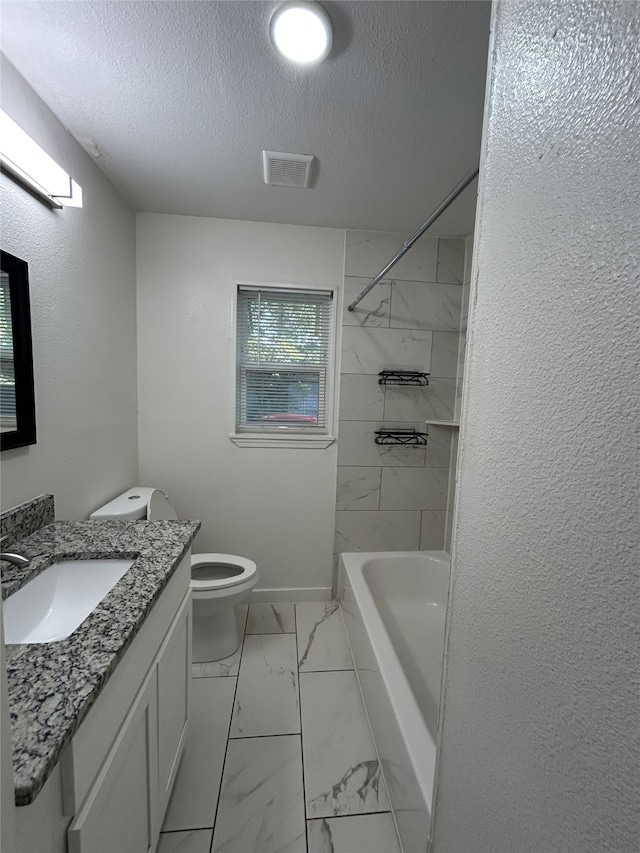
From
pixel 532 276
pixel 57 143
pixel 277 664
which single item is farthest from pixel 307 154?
pixel 277 664

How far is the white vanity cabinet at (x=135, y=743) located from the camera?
614 mm

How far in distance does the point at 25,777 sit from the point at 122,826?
0.52 m

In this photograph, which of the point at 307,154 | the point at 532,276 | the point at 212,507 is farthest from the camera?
the point at 212,507

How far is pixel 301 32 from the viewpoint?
1.00 m

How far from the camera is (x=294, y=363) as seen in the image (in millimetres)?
2227

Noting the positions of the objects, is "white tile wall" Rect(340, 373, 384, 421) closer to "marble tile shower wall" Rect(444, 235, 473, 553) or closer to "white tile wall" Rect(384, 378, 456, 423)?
"white tile wall" Rect(384, 378, 456, 423)

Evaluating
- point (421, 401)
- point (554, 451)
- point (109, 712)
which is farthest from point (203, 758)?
point (421, 401)

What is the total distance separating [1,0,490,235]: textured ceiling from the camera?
0.98 meters

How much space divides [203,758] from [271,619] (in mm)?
852

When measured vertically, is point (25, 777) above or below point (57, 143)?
below

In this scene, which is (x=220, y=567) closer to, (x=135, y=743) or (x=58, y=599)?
(x=58, y=599)

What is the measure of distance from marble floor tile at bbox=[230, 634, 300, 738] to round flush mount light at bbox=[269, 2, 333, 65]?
2.43m

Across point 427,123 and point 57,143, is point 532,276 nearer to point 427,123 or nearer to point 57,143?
point 427,123

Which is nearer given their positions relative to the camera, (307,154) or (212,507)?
(307,154)
